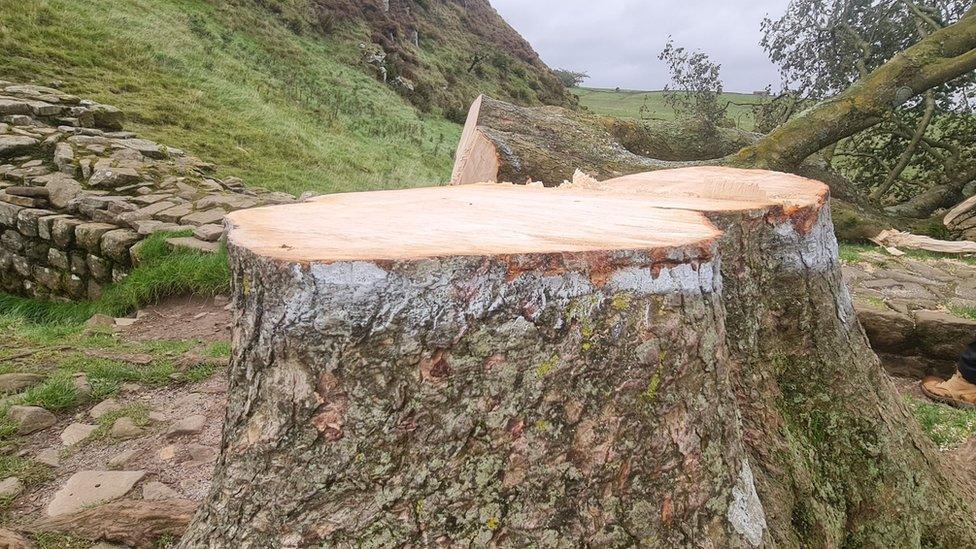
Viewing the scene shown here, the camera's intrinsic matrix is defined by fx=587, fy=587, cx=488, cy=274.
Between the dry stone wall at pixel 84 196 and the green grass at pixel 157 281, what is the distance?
13 centimetres

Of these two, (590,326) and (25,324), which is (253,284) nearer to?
(590,326)

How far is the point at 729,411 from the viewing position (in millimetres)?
1391

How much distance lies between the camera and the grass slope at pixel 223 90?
813 cm

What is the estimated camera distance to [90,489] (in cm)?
224

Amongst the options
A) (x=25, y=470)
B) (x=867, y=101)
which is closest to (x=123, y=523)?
(x=25, y=470)

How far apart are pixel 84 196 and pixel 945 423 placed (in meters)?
6.69

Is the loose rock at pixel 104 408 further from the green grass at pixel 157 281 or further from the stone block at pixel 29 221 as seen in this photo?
the stone block at pixel 29 221

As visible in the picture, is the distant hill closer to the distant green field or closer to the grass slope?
the grass slope

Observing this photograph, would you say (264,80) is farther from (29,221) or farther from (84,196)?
(29,221)

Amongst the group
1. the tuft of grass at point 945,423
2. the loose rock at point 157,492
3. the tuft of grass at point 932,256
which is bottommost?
the loose rock at point 157,492

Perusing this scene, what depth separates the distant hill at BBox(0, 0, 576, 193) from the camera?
8266 mm

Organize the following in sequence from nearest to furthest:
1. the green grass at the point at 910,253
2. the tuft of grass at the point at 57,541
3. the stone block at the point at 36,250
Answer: the tuft of grass at the point at 57,541 → the stone block at the point at 36,250 → the green grass at the point at 910,253

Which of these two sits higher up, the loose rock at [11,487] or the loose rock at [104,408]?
the loose rock at [104,408]

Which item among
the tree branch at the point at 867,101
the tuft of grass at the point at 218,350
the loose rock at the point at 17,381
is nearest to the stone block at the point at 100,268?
the tuft of grass at the point at 218,350
